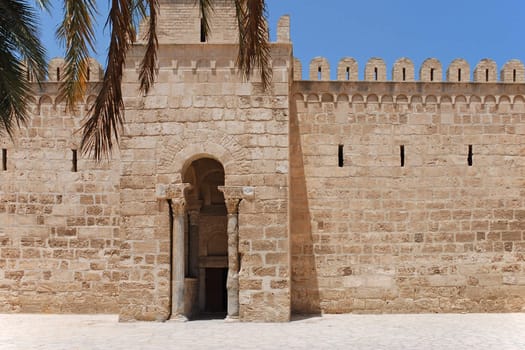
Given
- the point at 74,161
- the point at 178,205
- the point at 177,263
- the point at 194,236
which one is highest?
the point at 74,161

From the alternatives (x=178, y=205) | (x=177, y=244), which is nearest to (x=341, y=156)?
(x=178, y=205)

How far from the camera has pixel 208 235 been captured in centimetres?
1240

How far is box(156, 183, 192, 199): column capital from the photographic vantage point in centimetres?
1024

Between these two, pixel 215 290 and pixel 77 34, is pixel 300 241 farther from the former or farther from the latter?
pixel 77 34

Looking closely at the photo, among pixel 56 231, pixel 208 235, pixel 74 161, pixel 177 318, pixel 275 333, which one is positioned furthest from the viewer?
pixel 208 235

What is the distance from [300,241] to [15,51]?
6.30 m

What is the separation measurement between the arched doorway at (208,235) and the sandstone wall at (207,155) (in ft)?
A: 5.34

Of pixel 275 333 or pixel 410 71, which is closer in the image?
pixel 275 333

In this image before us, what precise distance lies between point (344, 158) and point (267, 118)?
2.35m

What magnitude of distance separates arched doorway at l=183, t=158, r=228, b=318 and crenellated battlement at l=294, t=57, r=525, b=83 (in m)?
2.67

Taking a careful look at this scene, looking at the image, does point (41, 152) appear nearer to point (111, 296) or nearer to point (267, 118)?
point (111, 296)

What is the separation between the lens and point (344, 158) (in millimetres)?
12102

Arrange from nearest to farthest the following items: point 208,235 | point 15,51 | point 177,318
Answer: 1. point 15,51
2. point 177,318
3. point 208,235

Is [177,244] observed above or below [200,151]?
below
